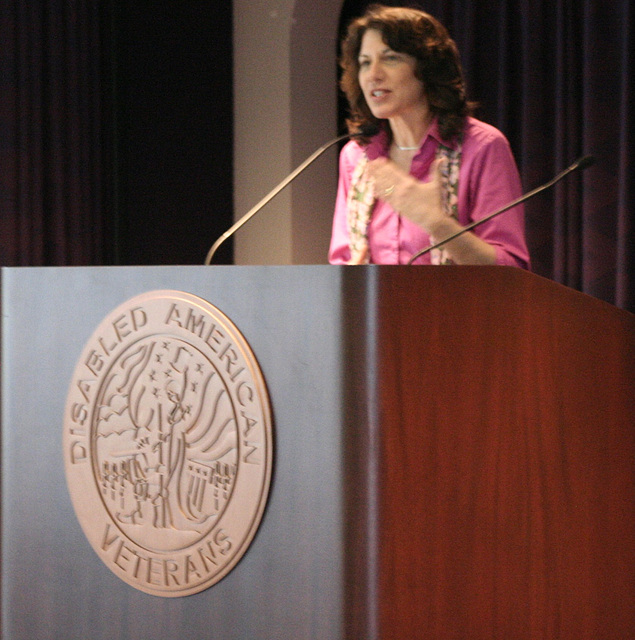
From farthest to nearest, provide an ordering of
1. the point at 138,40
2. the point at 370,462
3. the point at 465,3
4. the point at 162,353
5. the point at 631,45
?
the point at 138,40 → the point at 465,3 → the point at 631,45 → the point at 162,353 → the point at 370,462

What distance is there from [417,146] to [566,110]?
972 mm

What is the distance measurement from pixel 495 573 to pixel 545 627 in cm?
14

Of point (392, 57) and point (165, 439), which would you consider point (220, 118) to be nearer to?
point (392, 57)

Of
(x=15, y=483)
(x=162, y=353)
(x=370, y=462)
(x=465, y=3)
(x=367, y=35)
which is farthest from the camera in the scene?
(x=465, y=3)

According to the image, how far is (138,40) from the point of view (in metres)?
3.50

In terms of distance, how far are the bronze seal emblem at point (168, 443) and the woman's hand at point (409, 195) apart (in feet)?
1.40

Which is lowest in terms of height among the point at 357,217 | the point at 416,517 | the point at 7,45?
the point at 416,517

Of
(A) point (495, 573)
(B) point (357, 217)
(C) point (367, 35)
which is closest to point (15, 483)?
(A) point (495, 573)

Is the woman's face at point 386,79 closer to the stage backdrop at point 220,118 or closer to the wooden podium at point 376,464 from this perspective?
the wooden podium at point 376,464

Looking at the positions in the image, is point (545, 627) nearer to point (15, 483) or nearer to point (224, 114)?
point (15, 483)

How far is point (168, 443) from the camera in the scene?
1195mm

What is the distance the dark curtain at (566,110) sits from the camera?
8.36ft

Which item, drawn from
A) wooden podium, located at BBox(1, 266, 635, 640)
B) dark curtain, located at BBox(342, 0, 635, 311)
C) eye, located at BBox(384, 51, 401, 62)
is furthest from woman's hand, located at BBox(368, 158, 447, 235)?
dark curtain, located at BBox(342, 0, 635, 311)

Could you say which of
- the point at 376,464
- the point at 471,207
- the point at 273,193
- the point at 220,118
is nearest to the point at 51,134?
the point at 220,118
